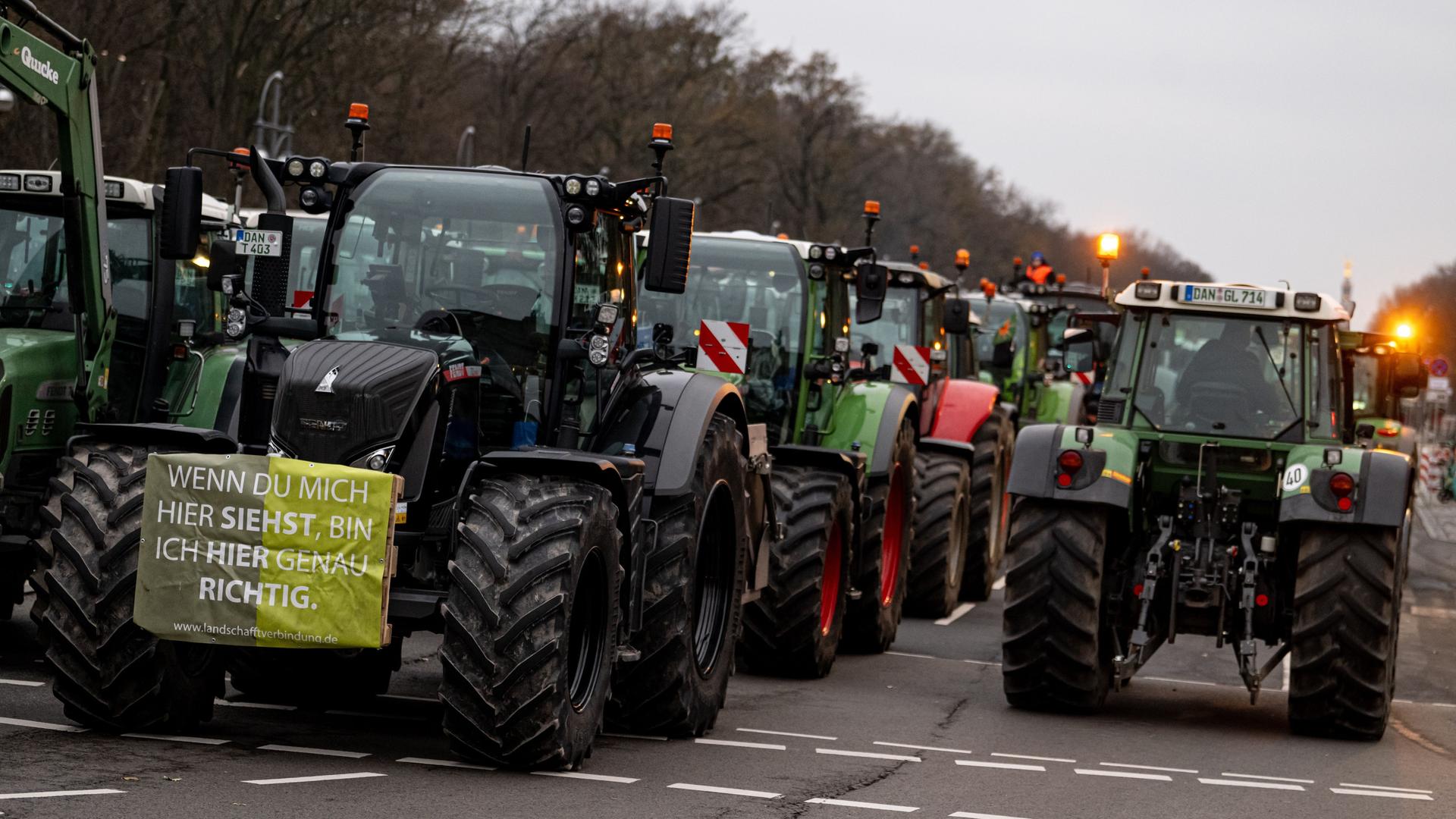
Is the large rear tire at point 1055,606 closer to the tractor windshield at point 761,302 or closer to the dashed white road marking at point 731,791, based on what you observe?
the tractor windshield at point 761,302

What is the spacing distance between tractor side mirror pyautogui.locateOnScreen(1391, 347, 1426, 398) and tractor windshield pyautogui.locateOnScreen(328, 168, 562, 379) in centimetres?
722

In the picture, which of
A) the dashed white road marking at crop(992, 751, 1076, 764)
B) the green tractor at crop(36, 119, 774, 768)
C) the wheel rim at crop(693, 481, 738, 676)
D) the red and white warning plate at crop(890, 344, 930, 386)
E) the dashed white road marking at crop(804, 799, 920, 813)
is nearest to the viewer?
the green tractor at crop(36, 119, 774, 768)

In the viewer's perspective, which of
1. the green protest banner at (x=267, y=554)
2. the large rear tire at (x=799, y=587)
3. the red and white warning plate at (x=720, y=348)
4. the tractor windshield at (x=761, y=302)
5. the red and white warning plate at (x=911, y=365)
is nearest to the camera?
the green protest banner at (x=267, y=554)

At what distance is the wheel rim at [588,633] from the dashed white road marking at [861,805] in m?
1.06

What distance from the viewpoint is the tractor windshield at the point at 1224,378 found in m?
12.3

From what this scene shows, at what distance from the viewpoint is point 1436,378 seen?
47.6m

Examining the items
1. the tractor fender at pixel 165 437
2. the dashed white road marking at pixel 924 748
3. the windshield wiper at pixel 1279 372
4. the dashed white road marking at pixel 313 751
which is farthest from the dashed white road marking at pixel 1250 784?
the tractor fender at pixel 165 437

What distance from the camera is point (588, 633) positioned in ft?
28.8

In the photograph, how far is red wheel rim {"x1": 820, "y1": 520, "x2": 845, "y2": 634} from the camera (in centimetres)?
1311

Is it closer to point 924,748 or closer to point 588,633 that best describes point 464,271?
point 588,633

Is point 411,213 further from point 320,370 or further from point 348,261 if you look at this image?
Result: point 320,370

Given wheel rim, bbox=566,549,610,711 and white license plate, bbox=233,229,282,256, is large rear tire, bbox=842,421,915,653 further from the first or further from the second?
white license plate, bbox=233,229,282,256

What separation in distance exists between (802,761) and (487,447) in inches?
77.9

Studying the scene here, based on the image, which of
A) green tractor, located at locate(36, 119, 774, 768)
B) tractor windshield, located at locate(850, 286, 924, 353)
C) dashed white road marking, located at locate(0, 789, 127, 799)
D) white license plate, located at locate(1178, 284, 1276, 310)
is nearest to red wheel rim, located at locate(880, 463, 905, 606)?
tractor windshield, located at locate(850, 286, 924, 353)
